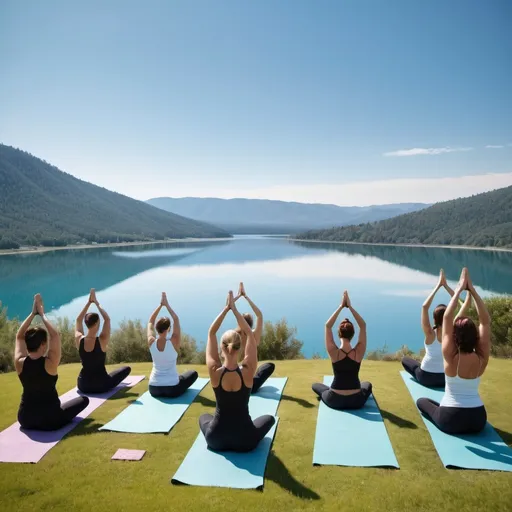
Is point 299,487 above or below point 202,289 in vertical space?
above

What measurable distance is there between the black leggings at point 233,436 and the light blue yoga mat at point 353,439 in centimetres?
66

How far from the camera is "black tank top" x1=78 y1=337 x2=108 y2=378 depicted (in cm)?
652

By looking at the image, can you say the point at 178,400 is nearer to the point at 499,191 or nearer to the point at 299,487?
the point at 299,487

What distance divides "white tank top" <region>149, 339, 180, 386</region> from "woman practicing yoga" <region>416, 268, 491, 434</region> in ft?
12.0

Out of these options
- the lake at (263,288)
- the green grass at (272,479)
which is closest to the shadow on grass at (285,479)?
the green grass at (272,479)

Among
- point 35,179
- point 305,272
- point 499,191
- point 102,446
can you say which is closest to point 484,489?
point 102,446

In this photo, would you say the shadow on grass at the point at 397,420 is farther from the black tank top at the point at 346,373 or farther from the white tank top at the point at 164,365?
the white tank top at the point at 164,365

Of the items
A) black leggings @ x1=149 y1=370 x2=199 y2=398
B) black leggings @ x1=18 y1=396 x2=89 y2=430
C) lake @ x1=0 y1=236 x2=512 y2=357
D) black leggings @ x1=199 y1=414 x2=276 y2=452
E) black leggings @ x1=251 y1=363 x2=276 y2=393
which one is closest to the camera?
black leggings @ x1=199 y1=414 x2=276 y2=452

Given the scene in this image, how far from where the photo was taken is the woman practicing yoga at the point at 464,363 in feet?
15.0

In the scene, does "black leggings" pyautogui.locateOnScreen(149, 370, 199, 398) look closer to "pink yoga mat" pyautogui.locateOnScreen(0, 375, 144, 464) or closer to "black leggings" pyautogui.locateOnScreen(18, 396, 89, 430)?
"pink yoga mat" pyautogui.locateOnScreen(0, 375, 144, 464)

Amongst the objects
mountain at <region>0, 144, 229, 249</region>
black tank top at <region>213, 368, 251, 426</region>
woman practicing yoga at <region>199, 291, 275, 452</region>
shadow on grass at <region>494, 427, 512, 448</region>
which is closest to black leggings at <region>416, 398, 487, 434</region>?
shadow on grass at <region>494, 427, 512, 448</region>

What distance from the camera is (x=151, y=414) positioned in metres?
5.73

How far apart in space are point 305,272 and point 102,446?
43.6 m

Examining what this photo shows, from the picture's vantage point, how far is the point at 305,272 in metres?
47.8
